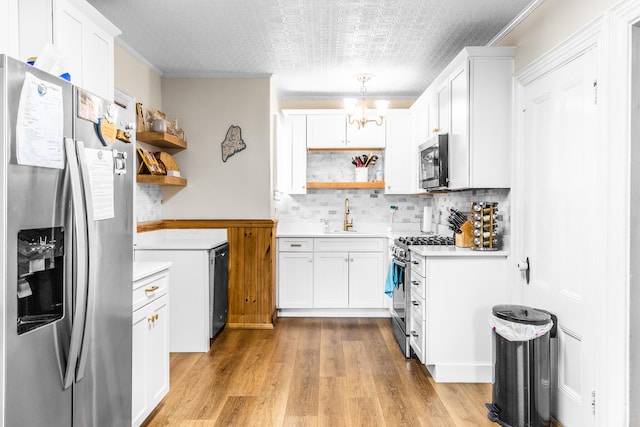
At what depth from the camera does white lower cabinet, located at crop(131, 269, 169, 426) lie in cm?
229

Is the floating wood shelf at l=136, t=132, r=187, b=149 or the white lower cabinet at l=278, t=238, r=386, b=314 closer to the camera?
the floating wood shelf at l=136, t=132, r=187, b=149

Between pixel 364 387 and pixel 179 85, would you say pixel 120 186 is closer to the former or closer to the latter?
pixel 364 387

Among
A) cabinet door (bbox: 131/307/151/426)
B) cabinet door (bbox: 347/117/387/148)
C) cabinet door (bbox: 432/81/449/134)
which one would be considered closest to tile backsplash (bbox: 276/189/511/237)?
cabinet door (bbox: 347/117/387/148)

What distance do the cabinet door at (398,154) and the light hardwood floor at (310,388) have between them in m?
1.77

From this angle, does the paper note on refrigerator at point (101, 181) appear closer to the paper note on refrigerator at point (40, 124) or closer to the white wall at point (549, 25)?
the paper note on refrigerator at point (40, 124)

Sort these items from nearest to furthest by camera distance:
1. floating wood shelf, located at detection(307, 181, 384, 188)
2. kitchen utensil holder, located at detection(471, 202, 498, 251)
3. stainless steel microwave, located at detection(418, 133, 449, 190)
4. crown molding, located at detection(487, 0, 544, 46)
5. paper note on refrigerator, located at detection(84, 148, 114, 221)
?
1. paper note on refrigerator, located at detection(84, 148, 114, 221)
2. crown molding, located at detection(487, 0, 544, 46)
3. kitchen utensil holder, located at detection(471, 202, 498, 251)
4. stainless steel microwave, located at detection(418, 133, 449, 190)
5. floating wood shelf, located at detection(307, 181, 384, 188)

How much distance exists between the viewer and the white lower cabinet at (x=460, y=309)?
3.13m

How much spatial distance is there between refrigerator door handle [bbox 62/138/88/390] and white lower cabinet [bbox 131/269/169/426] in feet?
1.93

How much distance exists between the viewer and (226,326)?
14.7 ft

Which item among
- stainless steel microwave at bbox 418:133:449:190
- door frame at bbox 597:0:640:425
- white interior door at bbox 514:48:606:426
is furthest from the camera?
stainless steel microwave at bbox 418:133:449:190

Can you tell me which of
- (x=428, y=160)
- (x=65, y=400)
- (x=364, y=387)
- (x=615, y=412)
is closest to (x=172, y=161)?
(x=428, y=160)

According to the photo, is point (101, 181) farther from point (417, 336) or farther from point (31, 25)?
point (417, 336)

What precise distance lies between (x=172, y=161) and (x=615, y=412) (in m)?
3.84

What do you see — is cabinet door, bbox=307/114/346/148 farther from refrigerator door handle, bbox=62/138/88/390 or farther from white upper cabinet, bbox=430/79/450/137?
refrigerator door handle, bbox=62/138/88/390
